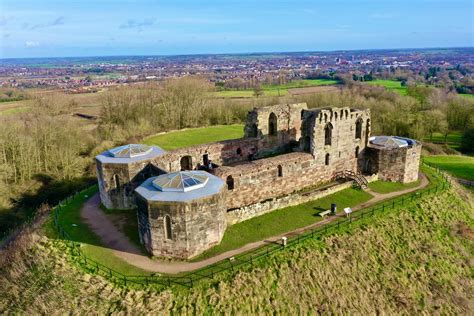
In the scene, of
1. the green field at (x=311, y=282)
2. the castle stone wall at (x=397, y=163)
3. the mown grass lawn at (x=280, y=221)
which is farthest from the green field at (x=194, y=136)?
the green field at (x=311, y=282)

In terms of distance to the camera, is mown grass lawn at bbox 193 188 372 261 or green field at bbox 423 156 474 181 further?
green field at bbox 423 156 474 181

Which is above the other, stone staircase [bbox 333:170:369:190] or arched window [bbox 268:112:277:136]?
arched window [bbox 268:112:277:136]

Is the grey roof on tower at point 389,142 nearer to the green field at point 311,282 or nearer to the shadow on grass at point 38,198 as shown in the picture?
the green field at point 311,282

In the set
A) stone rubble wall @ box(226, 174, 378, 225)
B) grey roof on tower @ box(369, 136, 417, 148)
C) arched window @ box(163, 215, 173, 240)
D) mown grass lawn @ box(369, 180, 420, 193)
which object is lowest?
mown grass lawn @ box(369, 180, 420, 193)

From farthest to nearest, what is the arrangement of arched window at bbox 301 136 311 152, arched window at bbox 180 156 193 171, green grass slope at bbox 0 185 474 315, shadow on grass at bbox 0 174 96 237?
shadow on grass at bbox 0 174 96 237 → arched window at bbox 180 156 193 171 → arched window at bbox 301 136 311 152 → green grass slope at bbox 0 185 474 315

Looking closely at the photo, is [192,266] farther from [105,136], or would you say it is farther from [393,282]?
[105,136]

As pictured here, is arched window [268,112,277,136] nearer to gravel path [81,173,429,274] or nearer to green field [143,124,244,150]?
gravel path [81,173,429,274]

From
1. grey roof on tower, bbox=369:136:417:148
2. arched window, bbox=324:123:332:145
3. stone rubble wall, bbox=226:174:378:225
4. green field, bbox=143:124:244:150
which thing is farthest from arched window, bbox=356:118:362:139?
green field, bbox=143:124:244:150

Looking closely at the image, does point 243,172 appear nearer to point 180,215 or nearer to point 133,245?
point 180,215
